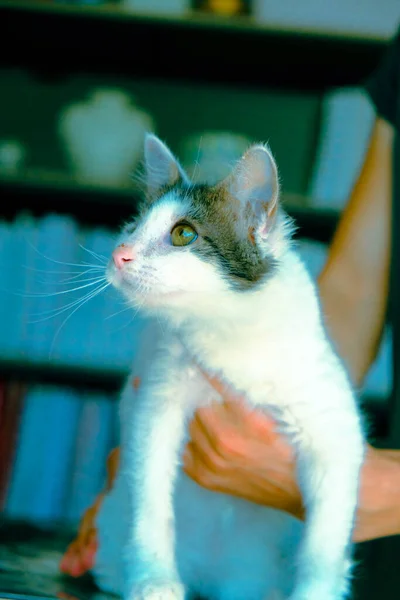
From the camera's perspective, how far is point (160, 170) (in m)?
0.84

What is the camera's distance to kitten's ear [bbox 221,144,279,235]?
2.07 feet

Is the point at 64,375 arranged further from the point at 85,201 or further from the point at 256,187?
the point at 256,187

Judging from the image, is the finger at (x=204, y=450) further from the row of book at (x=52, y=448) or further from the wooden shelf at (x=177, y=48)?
the wooden shelf at (x=177, y=48)

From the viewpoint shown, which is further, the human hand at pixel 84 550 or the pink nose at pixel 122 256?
the human hand at pixel 84 550

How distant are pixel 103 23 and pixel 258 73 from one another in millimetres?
460

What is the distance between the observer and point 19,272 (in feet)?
5.20

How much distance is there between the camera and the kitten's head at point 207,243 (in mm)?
647

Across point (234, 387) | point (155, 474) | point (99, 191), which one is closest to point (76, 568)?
point (155, 474)

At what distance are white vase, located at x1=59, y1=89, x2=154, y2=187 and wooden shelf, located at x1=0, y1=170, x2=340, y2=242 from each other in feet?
0.27

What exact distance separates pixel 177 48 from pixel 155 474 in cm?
132

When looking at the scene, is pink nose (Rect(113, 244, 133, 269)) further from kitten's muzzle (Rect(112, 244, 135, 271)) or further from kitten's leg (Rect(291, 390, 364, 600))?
kitten's leg (Rect(291, 390, 364, 600))

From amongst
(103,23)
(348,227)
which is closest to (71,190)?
(103,23)

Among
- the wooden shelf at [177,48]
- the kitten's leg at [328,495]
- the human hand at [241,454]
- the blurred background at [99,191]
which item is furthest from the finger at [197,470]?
the wooden shelf at [177,48]

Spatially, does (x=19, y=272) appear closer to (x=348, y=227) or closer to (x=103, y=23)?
(x=103, y=23)
